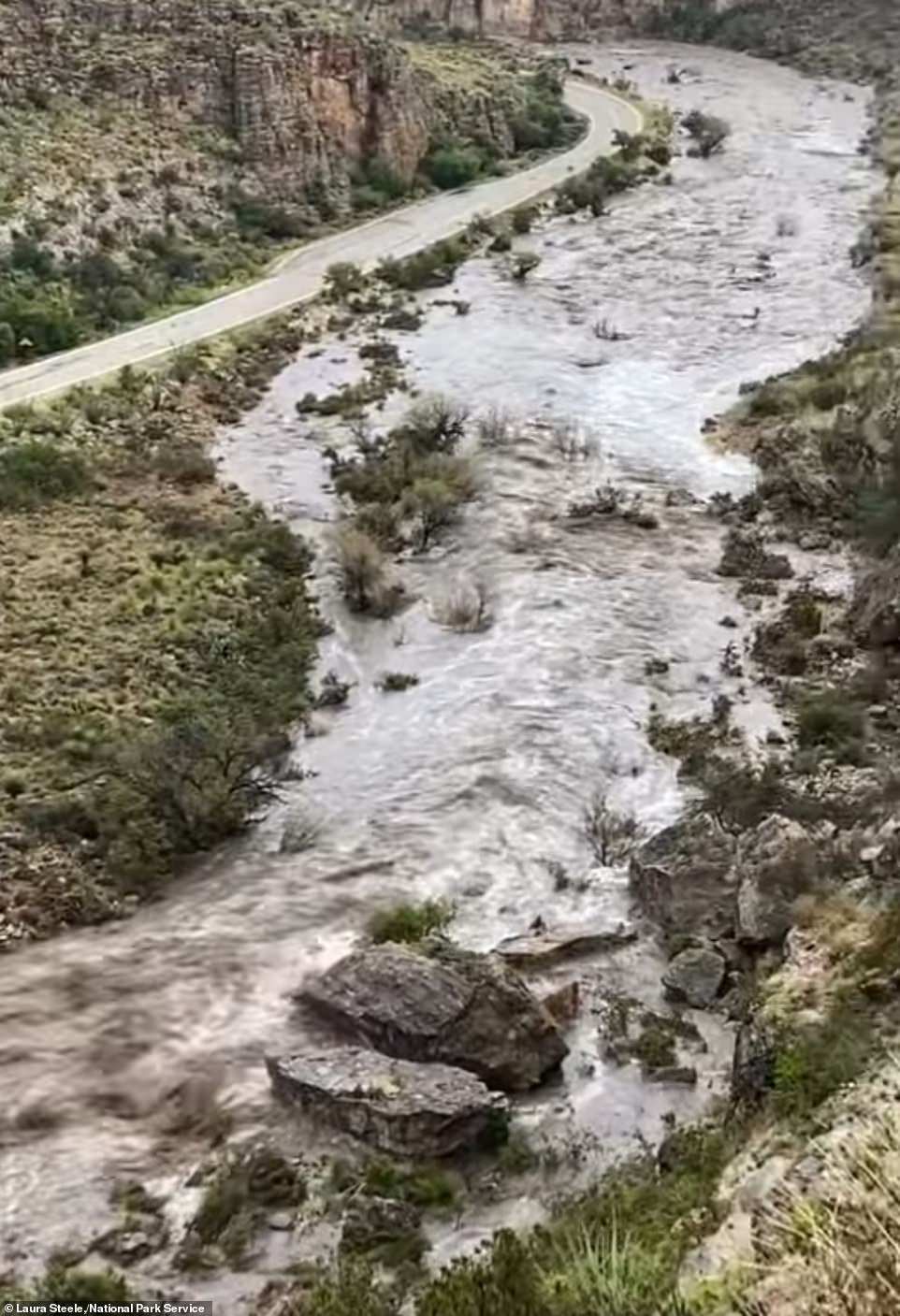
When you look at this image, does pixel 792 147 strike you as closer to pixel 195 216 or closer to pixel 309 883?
pixel 195 216

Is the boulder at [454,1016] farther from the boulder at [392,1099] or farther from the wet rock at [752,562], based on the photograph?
the wet rock at [752,562]

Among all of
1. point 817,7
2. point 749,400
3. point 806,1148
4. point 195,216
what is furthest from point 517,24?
point 806,1148

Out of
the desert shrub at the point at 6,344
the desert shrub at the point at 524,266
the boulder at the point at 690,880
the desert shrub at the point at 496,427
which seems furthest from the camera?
the desert shrub at the point at 524,266

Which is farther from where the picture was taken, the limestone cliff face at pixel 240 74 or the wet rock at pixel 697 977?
the limestone cliff face at pixel 240 74

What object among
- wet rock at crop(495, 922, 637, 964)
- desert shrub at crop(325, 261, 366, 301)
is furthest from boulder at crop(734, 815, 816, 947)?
desert shrub at crop(325, 261, 366, 301)

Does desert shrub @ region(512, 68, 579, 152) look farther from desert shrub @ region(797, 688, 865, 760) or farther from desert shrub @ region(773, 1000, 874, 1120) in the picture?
desert shrub @ region(773, 1000, 874, 1120)

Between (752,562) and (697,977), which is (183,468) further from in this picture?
(697,977)

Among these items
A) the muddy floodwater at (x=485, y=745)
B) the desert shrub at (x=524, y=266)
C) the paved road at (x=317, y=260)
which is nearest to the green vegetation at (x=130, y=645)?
the muddy floodwater at (x=485, y=745)
